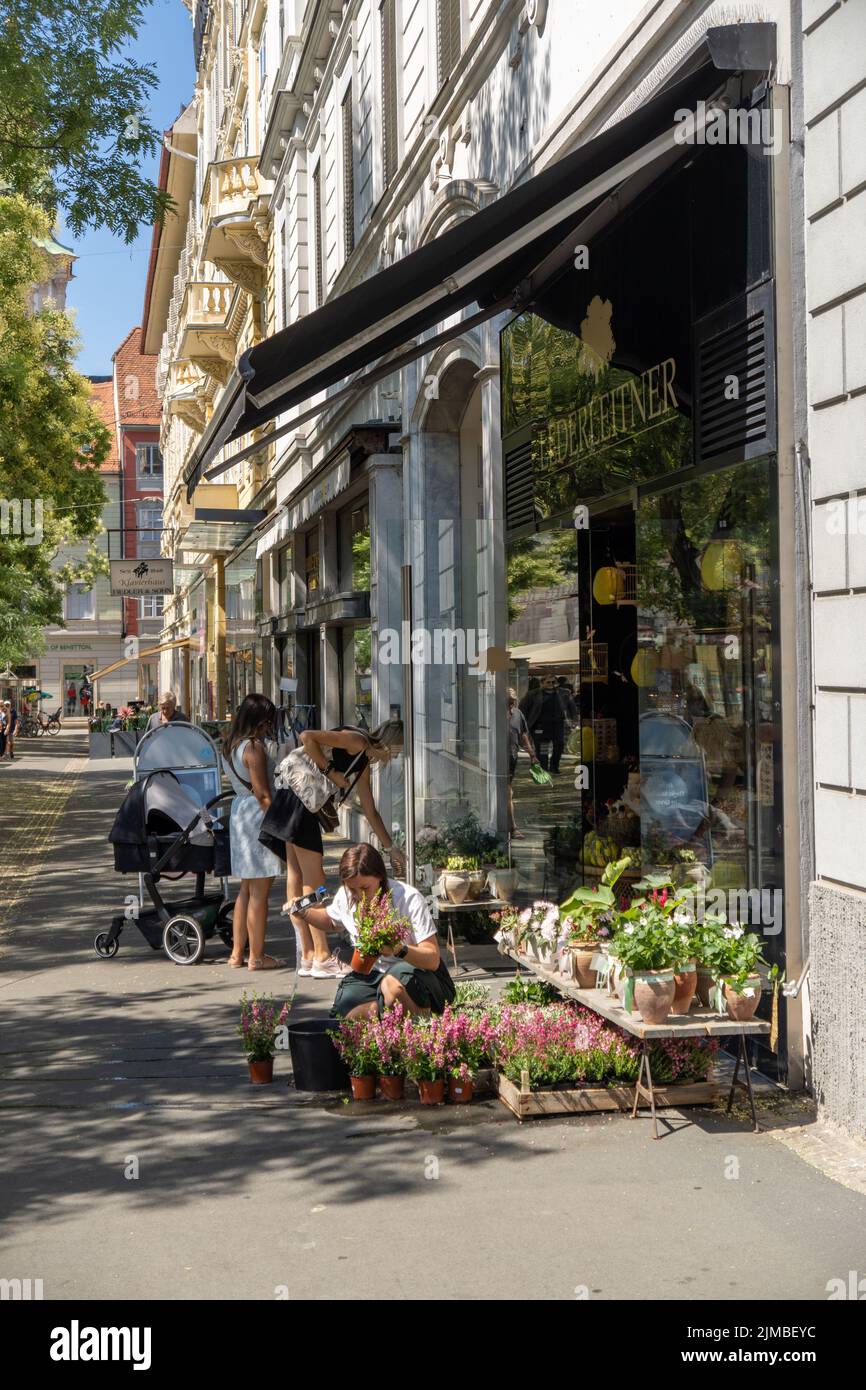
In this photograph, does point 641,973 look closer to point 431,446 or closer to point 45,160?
point 431,446

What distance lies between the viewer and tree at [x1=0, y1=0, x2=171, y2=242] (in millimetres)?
15766

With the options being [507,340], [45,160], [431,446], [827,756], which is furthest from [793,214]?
[45,160]

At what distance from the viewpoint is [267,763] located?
10445mm

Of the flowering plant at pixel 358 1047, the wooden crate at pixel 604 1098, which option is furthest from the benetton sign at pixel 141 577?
the wooden crate at pixel 604 1098

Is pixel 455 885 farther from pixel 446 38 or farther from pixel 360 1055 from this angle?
pixel 446 38

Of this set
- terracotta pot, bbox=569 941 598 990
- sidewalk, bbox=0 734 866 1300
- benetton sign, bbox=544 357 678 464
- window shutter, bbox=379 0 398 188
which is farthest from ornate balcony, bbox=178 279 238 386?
terracotta pot, bbox=569 941 598 990

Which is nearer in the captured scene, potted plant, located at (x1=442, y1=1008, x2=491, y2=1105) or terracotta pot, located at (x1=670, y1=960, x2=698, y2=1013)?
terracotta pot, located at (x1=670, y1=960, x2=698, y2=1013)

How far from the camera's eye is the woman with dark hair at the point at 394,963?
23.0 feet

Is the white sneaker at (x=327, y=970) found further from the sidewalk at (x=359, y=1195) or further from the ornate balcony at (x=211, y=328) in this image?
the ornate balcony at (x=211, y=328)

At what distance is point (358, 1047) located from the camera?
263 inches

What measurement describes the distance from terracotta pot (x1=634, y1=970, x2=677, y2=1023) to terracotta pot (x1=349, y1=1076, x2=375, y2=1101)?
53.4 inches

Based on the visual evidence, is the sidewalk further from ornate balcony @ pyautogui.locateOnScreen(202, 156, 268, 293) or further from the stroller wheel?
ornate balcony @ pyautogui.locateOnScreen(202, 156, 268, 293)

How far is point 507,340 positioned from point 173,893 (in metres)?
6.29

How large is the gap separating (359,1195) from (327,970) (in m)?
4.45
